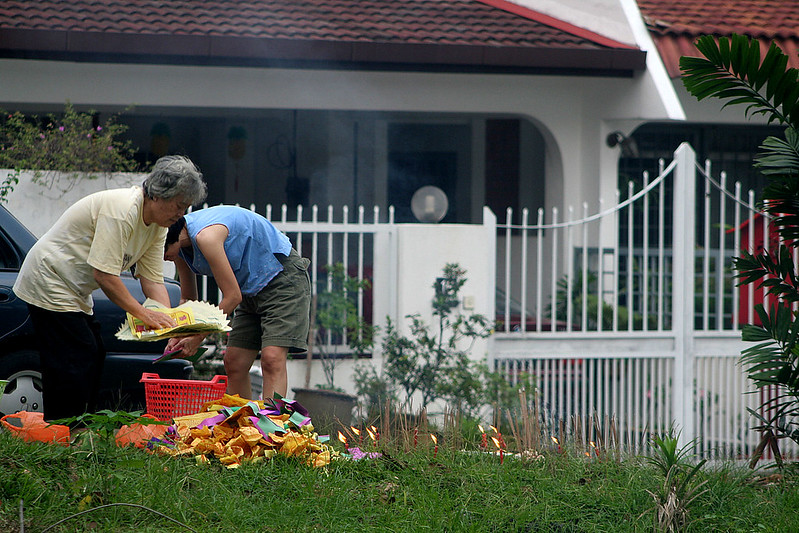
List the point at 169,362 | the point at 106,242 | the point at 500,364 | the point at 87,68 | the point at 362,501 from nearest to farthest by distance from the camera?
the point at 362,501 → the point at 106,242 → the point at 169,362 → the point at 500,364 → the point at 87,68

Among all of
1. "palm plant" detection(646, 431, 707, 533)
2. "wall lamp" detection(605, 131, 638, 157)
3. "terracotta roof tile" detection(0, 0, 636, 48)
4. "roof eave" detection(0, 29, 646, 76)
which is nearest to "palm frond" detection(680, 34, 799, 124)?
"palm plant" detection(646, 431, 707, 533)

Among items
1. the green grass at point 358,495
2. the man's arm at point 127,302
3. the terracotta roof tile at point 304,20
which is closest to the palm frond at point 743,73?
the green grass at point 358,495

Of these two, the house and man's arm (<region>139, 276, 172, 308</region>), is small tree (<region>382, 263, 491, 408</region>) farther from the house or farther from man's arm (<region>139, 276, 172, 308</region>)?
man's arm (<region>139, 276, 172, 308</region>)

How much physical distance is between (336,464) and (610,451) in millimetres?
1350

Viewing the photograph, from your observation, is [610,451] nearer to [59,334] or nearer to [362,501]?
[362,501]

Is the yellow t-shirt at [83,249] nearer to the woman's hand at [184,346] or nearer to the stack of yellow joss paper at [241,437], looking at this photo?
the woman's hand at [184,346]

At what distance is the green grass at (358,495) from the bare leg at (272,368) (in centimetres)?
79

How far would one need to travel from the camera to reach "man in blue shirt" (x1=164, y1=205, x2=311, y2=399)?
15.1ft

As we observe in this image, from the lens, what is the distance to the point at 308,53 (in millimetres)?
8898

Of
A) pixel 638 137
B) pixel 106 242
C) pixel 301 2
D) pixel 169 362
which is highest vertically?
pixel 301 2

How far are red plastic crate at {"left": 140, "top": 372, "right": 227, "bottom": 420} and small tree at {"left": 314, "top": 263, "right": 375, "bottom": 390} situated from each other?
8.83 feet

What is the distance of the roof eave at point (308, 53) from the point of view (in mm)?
8523

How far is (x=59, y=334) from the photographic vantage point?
416 centimetres

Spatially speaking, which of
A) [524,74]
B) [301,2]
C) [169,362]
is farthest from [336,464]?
[301,2]
